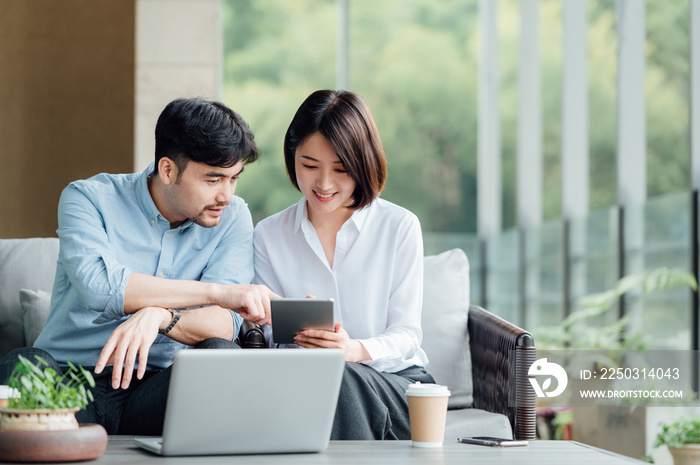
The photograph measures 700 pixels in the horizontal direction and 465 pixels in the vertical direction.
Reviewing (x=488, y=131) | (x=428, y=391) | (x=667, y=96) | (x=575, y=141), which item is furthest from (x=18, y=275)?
(x=488, y=131)

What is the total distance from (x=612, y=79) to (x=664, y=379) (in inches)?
66.0

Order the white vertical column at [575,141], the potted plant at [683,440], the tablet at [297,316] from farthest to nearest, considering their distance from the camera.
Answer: the white vertical column at [575,141], the potted plant at [683,440], the tablet at [297,316]

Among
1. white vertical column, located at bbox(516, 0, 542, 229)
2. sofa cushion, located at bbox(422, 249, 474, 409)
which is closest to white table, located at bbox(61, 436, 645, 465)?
sofa cushion, located at bbox(422, 249, 474, 409)

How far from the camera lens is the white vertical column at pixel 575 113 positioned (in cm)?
479

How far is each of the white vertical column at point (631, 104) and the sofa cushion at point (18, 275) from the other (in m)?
2.83

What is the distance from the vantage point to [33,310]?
230 cm

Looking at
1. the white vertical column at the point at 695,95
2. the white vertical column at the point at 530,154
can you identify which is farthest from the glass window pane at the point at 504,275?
the white vertical column at the point at 695,95

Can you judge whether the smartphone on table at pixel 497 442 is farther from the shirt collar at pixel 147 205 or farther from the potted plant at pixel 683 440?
the potted plant at pixel 683 440

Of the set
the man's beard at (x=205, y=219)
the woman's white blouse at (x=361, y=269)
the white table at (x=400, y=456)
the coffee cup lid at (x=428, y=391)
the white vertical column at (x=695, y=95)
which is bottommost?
the white table at (x=400, y=456)

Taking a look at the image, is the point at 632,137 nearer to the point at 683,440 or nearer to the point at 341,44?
the point at 683,440

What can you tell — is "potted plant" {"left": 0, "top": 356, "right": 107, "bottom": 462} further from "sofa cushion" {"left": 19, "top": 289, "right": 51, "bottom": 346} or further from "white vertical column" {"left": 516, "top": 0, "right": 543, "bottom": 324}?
"white vertical column" {"left": 516, "top": 0, "right": 543, "bottom": 324}

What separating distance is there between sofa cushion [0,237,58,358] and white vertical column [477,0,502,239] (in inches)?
187

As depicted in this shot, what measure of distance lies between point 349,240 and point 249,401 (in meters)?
1.03

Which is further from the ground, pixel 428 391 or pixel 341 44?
pixel 341 44
